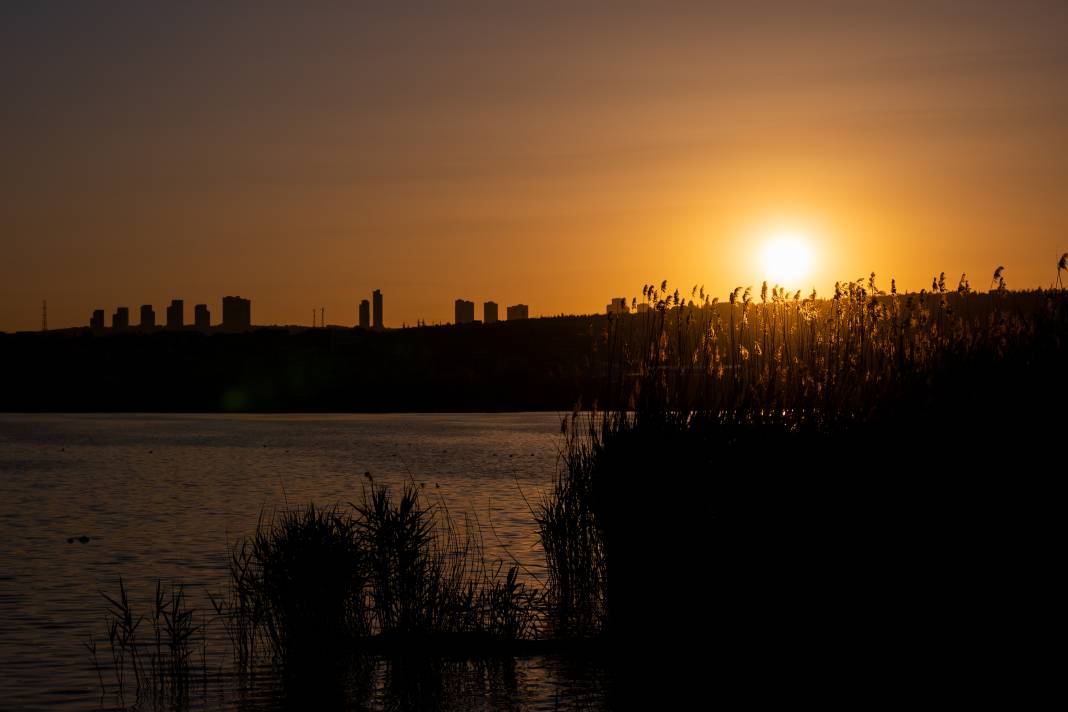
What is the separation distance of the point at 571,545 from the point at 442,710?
447 centimetres

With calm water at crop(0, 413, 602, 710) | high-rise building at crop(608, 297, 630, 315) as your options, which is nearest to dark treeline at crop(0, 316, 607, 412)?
calm water at crop(0, 413, 602, 710)

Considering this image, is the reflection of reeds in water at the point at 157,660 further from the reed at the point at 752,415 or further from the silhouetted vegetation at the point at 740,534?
the reed at the point at 752,415

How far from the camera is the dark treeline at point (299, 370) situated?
101 metres

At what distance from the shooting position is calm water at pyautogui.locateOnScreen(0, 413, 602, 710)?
12.1m

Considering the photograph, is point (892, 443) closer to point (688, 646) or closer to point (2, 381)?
point (688, 646)

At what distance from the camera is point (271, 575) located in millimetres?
12695

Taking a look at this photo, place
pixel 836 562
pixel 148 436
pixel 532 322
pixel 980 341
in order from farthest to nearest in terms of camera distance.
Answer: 1. pixel 532 322
2. pixel 148 436
3. pixel 980 341
4. pixel 836 562

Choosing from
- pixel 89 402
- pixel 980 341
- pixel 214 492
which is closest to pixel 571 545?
pixel 980 341

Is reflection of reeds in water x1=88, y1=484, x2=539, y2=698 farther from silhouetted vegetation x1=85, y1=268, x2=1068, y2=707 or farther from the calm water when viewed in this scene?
the calm water

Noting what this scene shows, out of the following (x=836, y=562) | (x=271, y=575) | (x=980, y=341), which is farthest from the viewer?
(x=980, y=341)

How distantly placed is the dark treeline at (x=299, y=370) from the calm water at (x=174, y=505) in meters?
37.3

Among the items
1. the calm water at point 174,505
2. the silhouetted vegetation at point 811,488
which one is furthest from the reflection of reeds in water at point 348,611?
the silhouetted vegetation at point 811,488

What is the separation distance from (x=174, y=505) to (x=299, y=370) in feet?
280

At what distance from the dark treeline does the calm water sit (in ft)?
122
